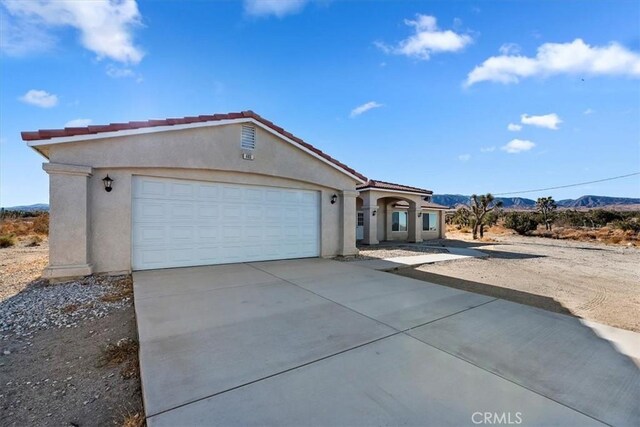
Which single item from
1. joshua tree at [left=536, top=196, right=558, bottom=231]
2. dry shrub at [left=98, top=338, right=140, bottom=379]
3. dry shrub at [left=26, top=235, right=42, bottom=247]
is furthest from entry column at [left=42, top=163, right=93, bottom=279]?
joshua tree at [left=536, top=196, right=558, bottom=231]

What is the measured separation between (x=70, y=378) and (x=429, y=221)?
2383 centimetres

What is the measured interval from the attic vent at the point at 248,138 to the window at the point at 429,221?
17.5 m

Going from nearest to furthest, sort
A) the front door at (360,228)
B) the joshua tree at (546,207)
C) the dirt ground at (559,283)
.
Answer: the dirt ground at (559,283)
the front door at (360,228)
the joshua tree at (546,207)

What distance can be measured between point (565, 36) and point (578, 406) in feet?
42.5

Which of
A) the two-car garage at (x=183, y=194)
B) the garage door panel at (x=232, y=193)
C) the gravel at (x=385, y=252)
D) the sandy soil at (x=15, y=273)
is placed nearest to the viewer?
the sandy soil at (x=15, y=273)

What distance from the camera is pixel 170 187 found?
816cm

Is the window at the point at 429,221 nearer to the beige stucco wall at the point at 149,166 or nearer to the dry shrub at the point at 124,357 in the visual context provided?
the beige stucco wall at the point at 149,166

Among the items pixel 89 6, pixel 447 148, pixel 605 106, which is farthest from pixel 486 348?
pixel 447 148

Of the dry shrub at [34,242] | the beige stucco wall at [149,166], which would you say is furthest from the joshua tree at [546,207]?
the dry shrub at [34,242]

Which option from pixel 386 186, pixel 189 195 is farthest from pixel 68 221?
pixel 386 186

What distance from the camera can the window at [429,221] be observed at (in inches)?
911

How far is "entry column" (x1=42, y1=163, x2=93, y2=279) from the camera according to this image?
6645mm

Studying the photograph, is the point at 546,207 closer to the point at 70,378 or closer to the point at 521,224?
the point at 521,224

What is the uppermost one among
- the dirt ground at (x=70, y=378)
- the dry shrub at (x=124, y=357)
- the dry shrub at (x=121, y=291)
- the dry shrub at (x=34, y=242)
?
the dry shrub at (x=34, y=242)
